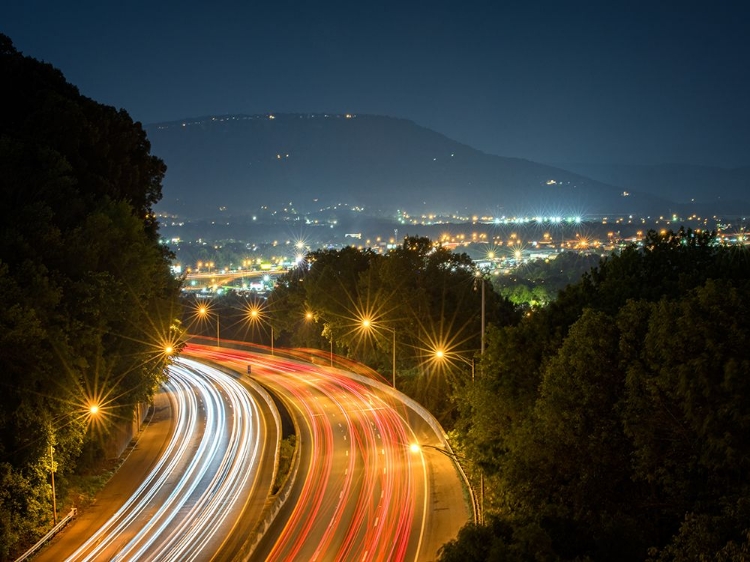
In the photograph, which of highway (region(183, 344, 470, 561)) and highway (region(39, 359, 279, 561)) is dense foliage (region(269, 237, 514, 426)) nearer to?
highway (region(183, 344, 470, 561))

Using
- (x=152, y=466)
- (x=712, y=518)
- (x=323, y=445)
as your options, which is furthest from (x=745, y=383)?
(x=152, y=466)

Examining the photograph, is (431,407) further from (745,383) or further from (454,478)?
(745,383)

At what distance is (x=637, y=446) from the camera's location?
10688 mm

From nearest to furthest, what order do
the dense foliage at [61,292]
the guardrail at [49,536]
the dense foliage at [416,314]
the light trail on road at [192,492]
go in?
1. the guardrail at [49,536]
2. the dense foliage at [61,292]
3. the light trail on road at [192,492]
4. the dense foliage at [416,314]

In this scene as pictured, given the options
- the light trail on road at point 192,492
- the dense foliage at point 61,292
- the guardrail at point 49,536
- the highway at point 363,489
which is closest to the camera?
the guardrail at point 49,536

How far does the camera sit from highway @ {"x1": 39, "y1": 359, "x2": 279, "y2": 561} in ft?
49.2

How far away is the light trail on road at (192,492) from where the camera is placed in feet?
49.5

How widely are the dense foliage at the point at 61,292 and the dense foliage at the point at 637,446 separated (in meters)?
10.7

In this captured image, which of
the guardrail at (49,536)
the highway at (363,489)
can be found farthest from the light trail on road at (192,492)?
the highway at (363,489)

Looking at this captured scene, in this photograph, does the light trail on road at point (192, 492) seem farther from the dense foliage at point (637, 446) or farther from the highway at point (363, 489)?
the dense foliage at point (637, 446)

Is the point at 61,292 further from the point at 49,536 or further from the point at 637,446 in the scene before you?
the point at 637,446

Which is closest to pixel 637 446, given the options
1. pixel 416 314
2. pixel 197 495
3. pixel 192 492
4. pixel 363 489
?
pixel 363 489

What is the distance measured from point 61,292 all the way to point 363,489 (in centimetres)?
979

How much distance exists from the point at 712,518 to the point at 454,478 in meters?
12.8
